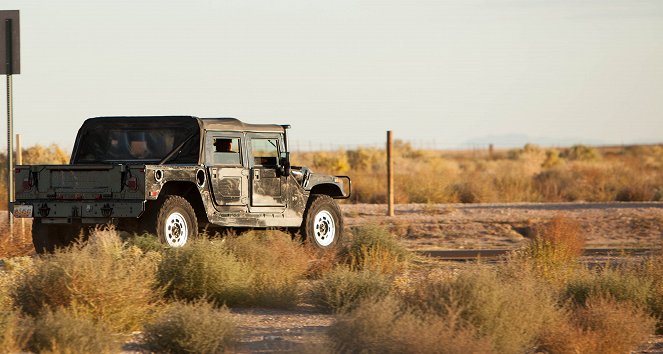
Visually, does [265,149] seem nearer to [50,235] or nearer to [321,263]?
[321,263]

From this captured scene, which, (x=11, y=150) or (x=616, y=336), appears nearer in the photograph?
(x=616, y=336)

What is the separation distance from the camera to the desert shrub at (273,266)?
48.3 ft

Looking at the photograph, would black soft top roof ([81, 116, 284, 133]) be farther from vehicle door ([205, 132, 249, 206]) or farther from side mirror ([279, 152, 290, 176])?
side mirror ([279, 152, 290, 176])

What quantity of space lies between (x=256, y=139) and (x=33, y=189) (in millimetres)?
3753

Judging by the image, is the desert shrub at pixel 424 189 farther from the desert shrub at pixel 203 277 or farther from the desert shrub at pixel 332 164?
the desert shrub at pixel 203 277

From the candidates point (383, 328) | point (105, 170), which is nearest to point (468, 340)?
point (383, 328)

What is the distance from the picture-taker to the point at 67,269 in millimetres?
12625

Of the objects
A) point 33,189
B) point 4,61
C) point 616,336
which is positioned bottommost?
point 616,336

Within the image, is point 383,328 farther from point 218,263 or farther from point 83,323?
point 218,263

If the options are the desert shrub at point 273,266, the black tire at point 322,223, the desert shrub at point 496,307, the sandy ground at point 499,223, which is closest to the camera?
the desert shrub at point 496,307

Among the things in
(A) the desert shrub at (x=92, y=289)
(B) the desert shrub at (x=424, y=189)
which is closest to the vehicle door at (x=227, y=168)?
(A) the desert shrub at (x=92, y=289)

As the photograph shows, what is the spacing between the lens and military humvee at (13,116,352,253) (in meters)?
18.4

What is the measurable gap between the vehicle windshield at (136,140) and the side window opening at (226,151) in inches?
12.4

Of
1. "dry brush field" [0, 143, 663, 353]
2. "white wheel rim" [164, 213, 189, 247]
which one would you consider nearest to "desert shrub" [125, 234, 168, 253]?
"dry brush field" [0, 143, 663, 353]
